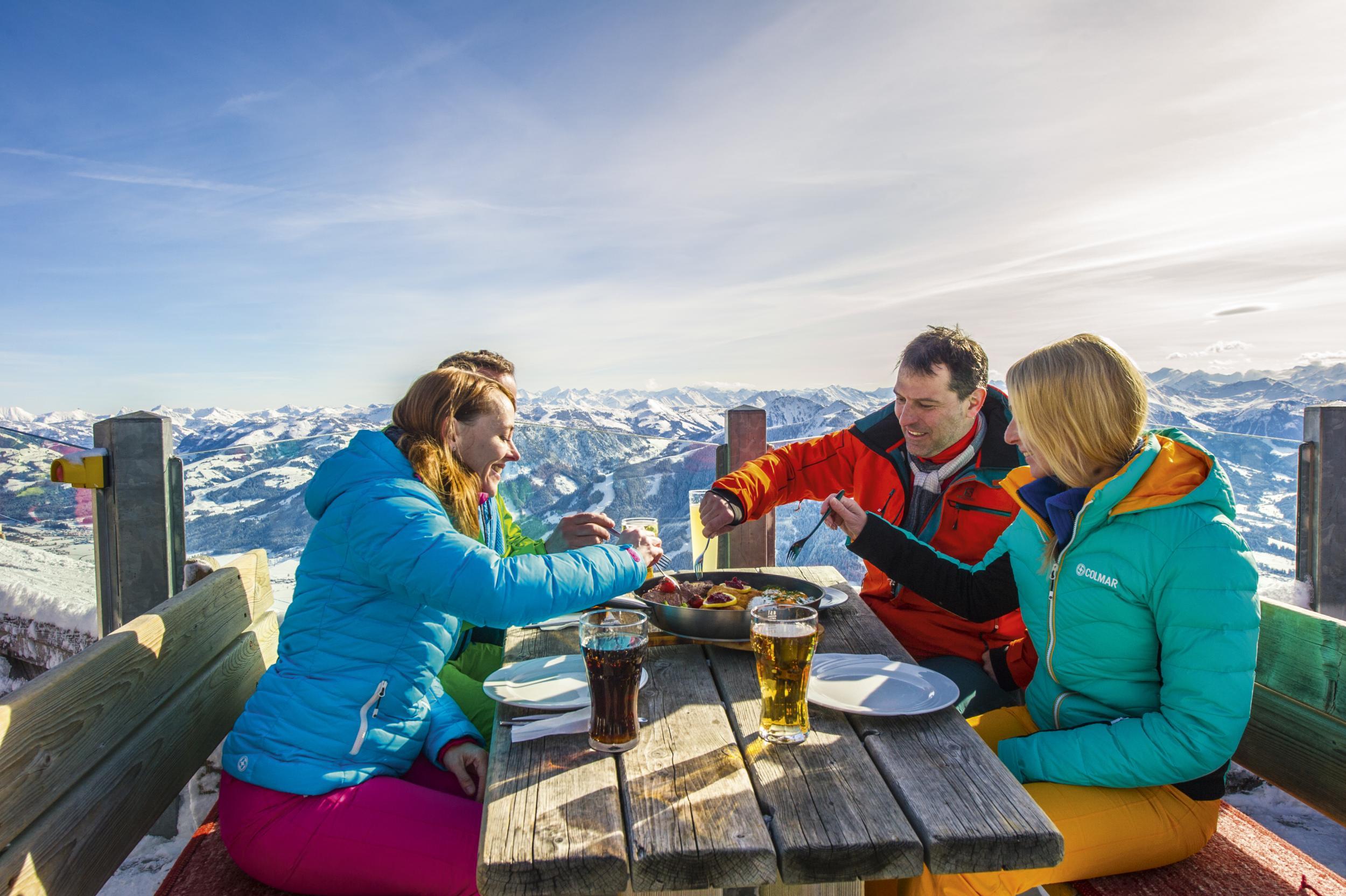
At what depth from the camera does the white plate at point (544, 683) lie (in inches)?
67.2

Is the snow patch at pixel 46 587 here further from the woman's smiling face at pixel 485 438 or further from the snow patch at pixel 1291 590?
the snow patch at pixel 1291 590

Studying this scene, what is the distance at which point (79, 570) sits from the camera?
445 centimetres

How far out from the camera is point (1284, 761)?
2.12 m

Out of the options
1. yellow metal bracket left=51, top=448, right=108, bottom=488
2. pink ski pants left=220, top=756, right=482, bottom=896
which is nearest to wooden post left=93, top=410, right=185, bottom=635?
yellow metal bracket left=51, top=448, right=108, bottom=488

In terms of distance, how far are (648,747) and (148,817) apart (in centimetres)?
135

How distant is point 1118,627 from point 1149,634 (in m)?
0.07

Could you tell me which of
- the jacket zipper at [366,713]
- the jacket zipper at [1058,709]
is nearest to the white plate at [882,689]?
the jacket zipper at [1058,709]

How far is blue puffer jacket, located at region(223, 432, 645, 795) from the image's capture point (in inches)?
70.9

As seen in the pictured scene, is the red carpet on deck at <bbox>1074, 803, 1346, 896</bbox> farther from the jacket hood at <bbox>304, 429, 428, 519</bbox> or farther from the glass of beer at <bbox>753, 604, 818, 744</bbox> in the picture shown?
the jacket hood at <bbox>304, 429, 428, 519</bbox>

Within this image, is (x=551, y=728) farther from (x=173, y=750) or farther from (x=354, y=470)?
(x=173, y=750)

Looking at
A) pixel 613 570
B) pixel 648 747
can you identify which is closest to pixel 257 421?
pixel 613 570

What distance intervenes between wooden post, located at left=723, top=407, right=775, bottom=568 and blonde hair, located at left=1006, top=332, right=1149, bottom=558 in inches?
86.8

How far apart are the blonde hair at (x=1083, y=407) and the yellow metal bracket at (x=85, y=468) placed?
410 centimetres

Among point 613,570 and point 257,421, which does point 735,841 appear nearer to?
point 613,570
